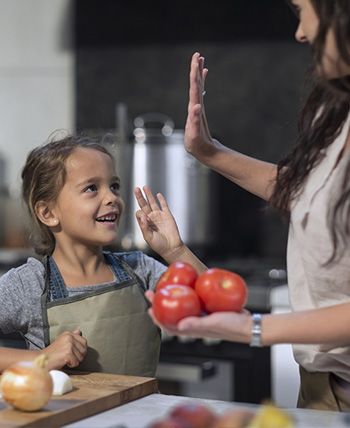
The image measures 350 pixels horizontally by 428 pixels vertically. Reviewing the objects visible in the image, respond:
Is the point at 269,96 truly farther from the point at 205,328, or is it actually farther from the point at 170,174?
the point at 205,328

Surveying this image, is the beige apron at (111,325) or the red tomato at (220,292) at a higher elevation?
the red tomato at (220,292)

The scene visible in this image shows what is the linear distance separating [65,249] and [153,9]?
2.22 metres

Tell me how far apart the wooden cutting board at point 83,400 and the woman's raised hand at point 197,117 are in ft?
1.66

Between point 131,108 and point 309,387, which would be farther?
point 131,108

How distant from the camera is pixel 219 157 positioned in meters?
1.53

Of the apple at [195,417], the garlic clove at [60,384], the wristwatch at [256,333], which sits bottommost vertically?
the garlic clove at [60,384]

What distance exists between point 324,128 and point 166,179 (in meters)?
1.93

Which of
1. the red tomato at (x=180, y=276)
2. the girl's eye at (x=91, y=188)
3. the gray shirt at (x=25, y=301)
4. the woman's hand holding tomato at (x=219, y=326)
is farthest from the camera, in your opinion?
the girl's eye at (x=91, y=188)

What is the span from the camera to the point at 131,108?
11.9 feet

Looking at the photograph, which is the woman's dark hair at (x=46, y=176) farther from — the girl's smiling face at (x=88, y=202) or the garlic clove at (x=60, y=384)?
the garlic clove at (x=60, y=384)

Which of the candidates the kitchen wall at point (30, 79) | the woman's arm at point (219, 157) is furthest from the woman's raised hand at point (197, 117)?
the kitchen wall at point (30, 79)

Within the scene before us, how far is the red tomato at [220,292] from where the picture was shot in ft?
3.78

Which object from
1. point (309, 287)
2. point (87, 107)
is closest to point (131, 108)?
point (87, 107)

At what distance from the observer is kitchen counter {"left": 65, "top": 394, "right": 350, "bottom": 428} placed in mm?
1155
